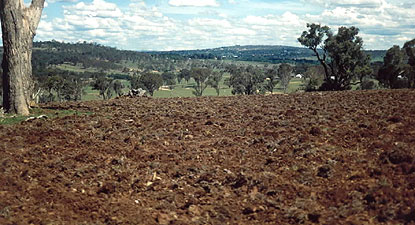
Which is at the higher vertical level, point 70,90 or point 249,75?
point 249,75

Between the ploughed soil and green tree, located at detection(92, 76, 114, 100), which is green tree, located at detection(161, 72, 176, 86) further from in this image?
the ploughed soil

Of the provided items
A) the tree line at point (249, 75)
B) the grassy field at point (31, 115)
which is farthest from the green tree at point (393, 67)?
the grassy field at point (31, 115)

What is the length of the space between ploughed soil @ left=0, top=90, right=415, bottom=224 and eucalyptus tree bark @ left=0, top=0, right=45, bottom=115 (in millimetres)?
2976

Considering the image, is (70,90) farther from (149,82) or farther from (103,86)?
(149,82)

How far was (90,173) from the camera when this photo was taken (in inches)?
327

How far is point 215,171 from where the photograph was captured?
27.5 ft

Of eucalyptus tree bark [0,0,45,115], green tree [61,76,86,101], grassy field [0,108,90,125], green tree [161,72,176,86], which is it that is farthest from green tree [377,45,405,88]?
green tree [161,72,176,86]

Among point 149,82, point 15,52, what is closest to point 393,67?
point 15,52

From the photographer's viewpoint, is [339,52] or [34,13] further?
[339,52]

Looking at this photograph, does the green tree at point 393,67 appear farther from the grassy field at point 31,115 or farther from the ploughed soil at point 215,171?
the grassy field at point 31,115

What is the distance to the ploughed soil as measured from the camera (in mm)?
6316

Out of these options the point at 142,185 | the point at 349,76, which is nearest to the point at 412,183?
the point at 142,185

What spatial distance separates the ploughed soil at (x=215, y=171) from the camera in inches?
249

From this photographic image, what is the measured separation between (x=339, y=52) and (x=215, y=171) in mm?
43400
